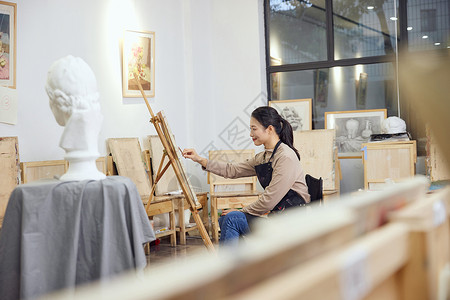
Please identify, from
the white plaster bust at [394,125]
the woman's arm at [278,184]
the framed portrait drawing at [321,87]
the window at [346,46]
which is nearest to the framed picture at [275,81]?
the window at [346,46]

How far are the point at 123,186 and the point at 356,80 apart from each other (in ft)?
15.1

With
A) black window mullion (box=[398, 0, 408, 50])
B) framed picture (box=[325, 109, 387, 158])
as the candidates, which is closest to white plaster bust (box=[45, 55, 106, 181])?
framed picture (box=[325, 109, 387, 158])

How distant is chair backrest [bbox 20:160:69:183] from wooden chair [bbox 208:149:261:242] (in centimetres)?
178

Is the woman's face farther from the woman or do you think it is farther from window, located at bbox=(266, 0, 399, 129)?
window, located at bbox=(266, 0, 399, 129)

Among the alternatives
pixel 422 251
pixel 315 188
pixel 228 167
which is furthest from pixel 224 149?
pixel 422 251

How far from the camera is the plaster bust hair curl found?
2842mm

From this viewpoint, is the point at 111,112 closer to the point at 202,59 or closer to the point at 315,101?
the point at 202,59

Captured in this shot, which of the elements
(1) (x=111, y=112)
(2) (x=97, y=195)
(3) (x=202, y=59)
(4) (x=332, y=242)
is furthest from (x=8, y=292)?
(3) (x=202, y=59)

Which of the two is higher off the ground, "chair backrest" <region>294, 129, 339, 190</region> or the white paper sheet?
the white paper sheet

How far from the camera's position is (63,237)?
2584mm

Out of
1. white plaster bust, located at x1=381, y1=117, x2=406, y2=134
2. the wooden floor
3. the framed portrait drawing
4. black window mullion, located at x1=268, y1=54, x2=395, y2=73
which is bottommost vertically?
the wooden floor

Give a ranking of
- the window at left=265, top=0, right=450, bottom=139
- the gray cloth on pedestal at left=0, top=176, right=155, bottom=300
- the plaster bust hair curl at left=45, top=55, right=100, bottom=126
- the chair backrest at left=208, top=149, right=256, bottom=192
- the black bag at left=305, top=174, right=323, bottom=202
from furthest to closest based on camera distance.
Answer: the window at left=265, top=0, right=450, bottom=139
the chair backrest at left=208, top=149, right=256, bottom=192
the black bag at left=305, top=174, right=323, bottom=202
the plaster bust hair curl at left=45, top=55, right=100, bottom=126
the gray cloth on pedestal at left=0, top=176, right=155, bottom=300

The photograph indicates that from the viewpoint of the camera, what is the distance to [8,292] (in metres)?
2.61

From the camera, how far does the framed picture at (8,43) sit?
4547 millimetres
